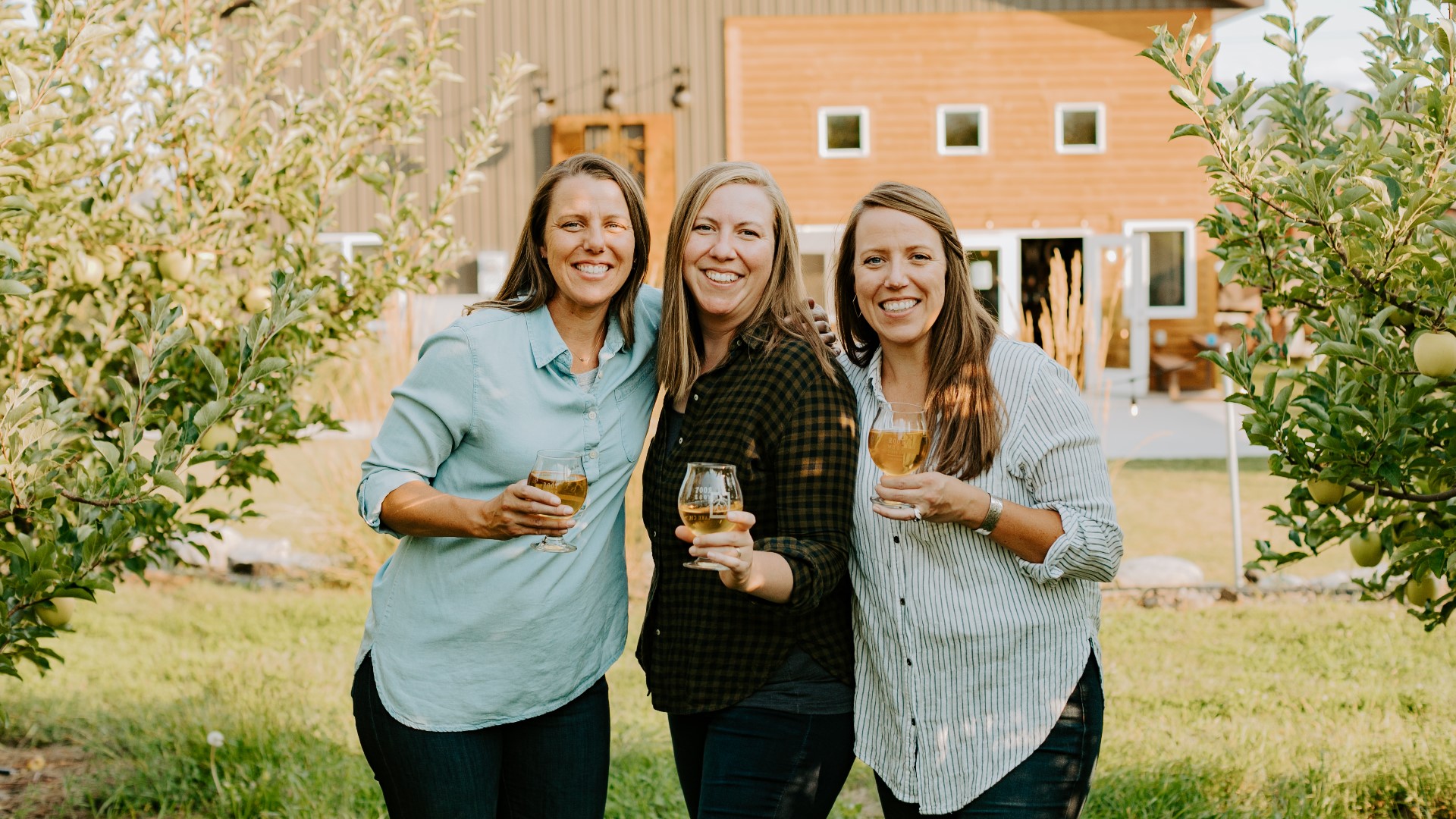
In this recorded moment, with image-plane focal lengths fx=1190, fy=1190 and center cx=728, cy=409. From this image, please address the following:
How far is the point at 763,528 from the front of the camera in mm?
2402

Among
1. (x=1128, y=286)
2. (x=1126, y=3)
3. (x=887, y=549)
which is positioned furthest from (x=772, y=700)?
(x=1126, y=3)

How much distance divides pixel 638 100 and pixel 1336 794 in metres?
16.5

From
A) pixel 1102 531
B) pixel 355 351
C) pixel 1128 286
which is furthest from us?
pixel 1128 286

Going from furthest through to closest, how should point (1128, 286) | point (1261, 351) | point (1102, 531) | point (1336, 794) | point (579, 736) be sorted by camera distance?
point (1128, 286)
point (1336, 794)
point (1261, 351)
point (579, 736)
point (1102, 531)

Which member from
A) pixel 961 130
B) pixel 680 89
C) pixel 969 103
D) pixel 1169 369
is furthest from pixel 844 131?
pixel 1169 369

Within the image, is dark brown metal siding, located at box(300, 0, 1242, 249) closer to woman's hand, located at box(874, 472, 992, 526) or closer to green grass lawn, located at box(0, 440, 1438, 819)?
green grass lawn, located at box(0, 440, 1438, 819)

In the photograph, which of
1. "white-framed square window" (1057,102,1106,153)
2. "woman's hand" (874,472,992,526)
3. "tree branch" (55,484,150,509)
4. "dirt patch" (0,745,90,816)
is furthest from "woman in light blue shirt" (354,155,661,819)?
"white-framed square window" (1057,102,1106,153)

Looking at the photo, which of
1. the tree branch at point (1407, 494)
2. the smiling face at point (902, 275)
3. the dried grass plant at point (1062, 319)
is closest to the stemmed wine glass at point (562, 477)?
the smiling face at point (902, 275)

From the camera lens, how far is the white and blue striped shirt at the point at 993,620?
7.43 feet

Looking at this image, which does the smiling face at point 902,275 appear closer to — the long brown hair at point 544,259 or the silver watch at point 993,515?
the silver watch at point 993,515

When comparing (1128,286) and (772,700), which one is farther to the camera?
(1128,286)

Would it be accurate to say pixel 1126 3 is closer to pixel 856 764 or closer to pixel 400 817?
pixel 856 764

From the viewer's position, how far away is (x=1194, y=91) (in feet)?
8.34

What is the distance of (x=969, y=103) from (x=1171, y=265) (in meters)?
4.02
